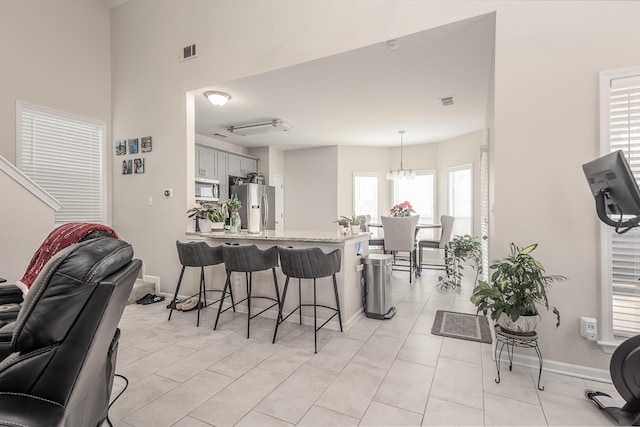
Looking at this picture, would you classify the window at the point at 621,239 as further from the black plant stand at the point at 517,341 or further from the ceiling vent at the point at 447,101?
the ceiling vent at the point at 447,101

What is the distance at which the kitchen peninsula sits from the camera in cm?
308

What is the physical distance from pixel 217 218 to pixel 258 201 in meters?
2.75

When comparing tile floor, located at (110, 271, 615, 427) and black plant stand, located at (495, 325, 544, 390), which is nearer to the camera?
tile floor, located at (110, 271, 615, 427)

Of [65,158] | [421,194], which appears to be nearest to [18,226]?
[65,158]

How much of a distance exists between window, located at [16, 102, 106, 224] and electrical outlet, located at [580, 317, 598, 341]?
558 centimetres

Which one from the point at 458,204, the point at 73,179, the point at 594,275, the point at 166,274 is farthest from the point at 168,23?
the point at 458,204

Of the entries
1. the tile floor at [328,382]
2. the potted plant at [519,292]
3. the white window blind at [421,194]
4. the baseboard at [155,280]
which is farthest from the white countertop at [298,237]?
the white window blind at [421,194]

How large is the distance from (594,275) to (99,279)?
2888 mm

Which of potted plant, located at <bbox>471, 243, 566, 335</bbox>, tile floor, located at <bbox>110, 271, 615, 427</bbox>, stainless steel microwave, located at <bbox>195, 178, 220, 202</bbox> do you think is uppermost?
stainless steel microwave, located at <bbox>195, 178, 220, 202</bbox>

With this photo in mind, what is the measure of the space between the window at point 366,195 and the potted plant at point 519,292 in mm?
5247

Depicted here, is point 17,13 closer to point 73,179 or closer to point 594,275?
point 73,179

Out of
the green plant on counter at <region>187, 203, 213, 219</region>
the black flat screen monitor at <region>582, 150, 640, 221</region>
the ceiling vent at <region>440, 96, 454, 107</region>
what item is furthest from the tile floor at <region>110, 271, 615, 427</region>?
the ceiling vent at <region>440, 96, 454, 107</region>

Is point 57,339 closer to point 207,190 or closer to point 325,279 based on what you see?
point 325,279

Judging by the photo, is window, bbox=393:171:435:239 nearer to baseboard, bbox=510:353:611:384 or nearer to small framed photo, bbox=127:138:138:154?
baseboard, bbox=510:353:611:384
